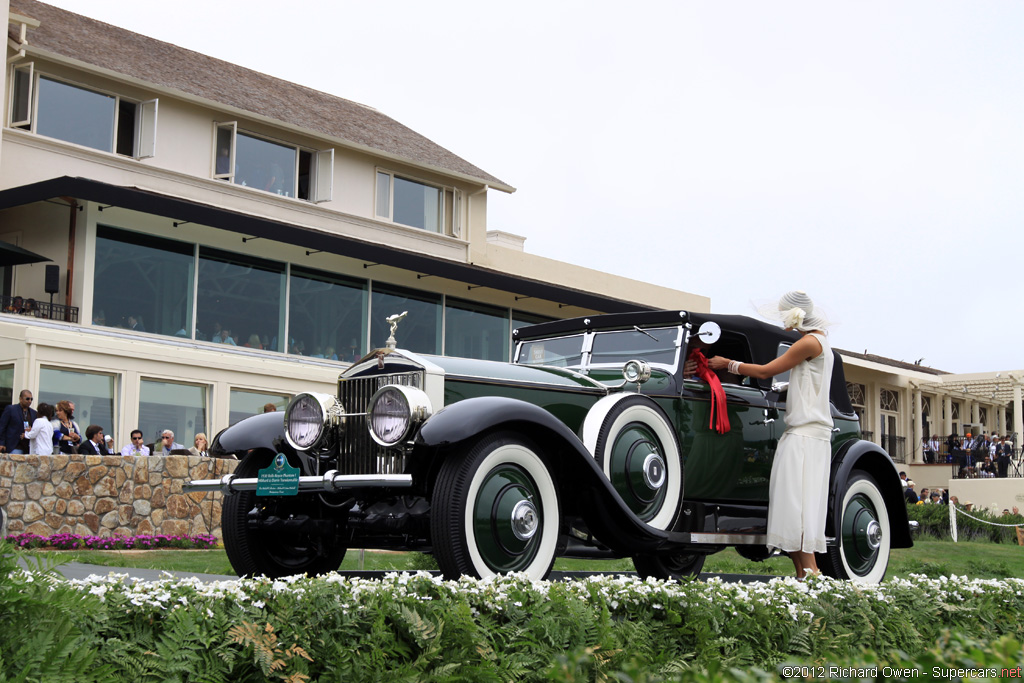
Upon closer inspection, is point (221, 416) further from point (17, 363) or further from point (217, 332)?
point (17, 363)

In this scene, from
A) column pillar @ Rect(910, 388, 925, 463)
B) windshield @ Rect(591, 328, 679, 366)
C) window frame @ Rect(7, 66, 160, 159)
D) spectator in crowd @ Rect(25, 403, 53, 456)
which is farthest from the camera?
column pillar @ Rect(910, 388, 925, 463)

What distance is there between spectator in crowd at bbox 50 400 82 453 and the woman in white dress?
390 inches

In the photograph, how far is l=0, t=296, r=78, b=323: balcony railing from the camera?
1733 cm

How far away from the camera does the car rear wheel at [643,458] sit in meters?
6.70

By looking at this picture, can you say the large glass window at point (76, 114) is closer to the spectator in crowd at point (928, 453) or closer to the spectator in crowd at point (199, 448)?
the spectator in crowd at point (199, 448)

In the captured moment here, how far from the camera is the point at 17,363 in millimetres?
16328

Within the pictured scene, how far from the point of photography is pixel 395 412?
6105 mm

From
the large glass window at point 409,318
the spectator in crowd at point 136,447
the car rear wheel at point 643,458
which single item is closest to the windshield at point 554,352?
the car rear wheel at point 643,458

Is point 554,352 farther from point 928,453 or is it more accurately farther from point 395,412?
point 928,453

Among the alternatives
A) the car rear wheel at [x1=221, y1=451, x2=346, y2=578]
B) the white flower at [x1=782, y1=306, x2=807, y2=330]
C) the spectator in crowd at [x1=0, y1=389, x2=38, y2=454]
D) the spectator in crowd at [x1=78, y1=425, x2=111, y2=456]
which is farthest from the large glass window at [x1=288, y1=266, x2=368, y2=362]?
the white flower at [x1=782, y1=306, x2=807, y2=330]

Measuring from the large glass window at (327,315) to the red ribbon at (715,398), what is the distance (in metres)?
14.2

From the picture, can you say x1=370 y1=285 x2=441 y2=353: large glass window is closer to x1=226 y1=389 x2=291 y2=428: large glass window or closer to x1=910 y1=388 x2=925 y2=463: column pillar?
x1=226 y1=389 x2=291 y2=428: large glass window

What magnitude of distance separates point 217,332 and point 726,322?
44.1 feet

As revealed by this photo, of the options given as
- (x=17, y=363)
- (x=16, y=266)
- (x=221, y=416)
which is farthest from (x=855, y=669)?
(x=16, y=266)
